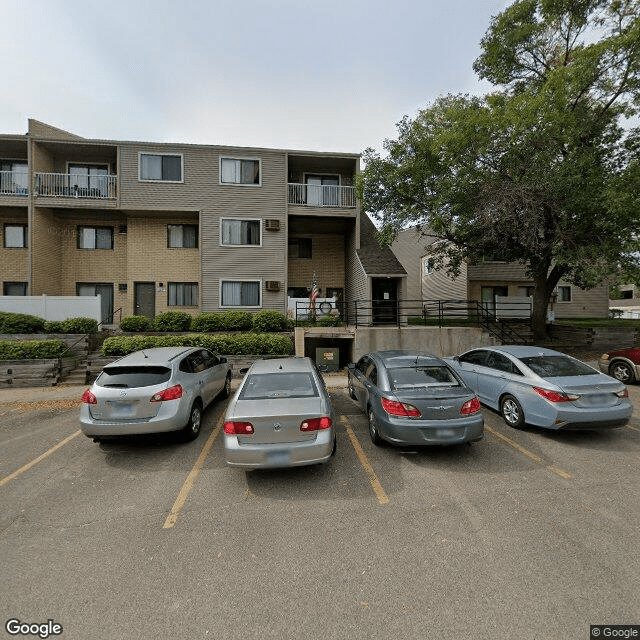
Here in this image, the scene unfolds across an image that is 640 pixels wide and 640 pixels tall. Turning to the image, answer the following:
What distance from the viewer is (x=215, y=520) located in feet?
12.9

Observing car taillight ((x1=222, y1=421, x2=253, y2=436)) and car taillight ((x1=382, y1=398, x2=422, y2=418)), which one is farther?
car taillight ((x1=382, y1=398, x2=422, y2=418))

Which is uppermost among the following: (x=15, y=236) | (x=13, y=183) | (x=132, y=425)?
(x=13, y=183)

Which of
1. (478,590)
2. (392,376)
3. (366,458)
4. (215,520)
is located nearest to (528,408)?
(392,376)

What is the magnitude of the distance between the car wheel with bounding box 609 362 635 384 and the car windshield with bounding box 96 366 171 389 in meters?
12.8

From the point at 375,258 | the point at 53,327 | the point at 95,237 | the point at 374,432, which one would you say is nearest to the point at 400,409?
the point at 374,432

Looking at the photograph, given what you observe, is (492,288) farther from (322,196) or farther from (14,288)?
(14,288)

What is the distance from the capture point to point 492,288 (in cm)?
2508

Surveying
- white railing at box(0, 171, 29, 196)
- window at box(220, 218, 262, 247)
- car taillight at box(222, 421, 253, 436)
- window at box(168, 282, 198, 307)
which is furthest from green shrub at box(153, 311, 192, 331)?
car taillight at box(222, 421, 253, 436)

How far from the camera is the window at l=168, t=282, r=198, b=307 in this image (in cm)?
1723

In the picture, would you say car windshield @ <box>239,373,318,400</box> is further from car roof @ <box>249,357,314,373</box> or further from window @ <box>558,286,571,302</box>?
window @ <box>558,286,571,302</box>

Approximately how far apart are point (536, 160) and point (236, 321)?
13.4 meters

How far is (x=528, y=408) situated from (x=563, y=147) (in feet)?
40.3

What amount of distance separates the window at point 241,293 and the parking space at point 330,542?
37.5 feet

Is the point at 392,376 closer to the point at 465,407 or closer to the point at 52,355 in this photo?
the point at 465,407
